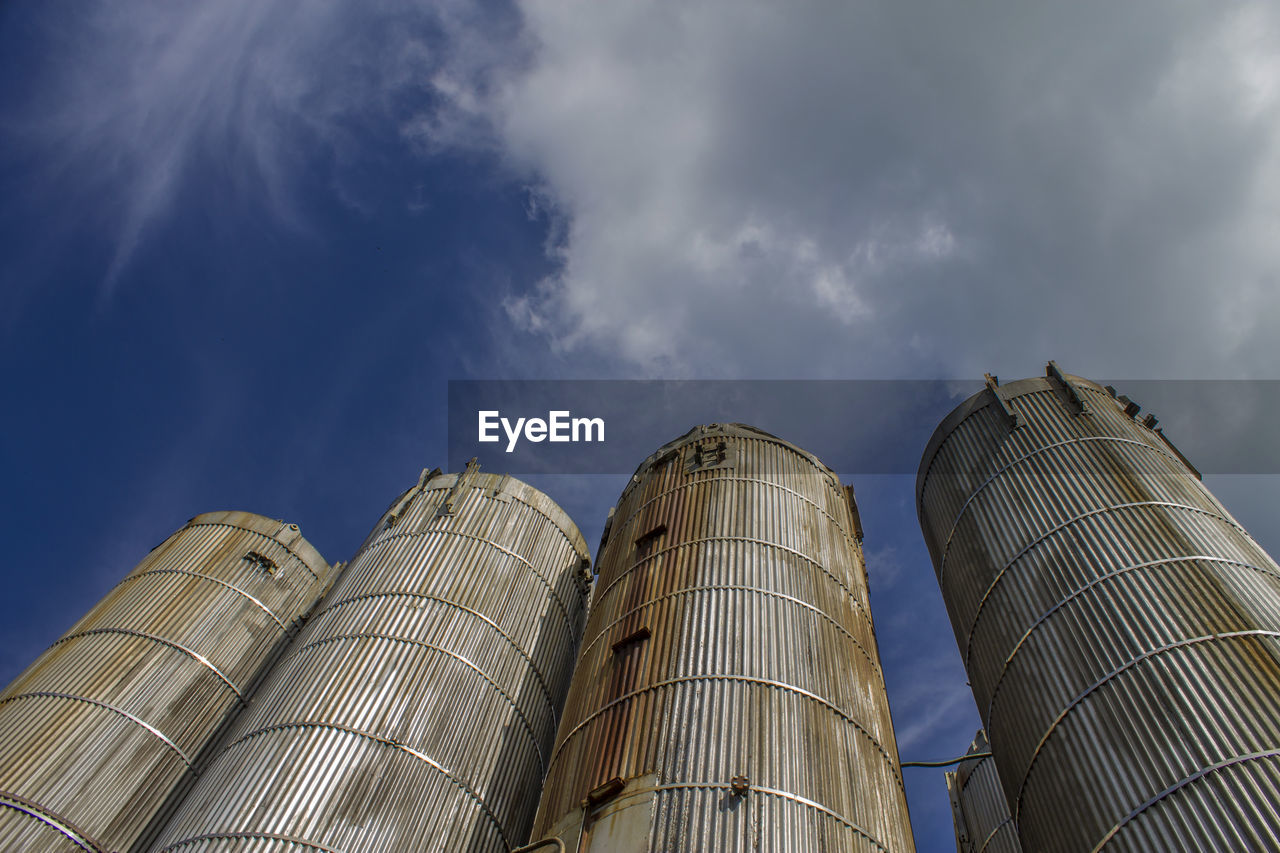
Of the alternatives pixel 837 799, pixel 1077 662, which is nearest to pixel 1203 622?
pixel 1077 662

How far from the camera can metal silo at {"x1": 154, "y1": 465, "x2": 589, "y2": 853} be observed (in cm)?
1659

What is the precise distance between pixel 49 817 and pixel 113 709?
11.3 ft

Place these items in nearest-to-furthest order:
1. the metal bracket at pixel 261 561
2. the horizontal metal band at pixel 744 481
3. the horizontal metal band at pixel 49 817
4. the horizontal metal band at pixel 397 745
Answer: the horizontal metal band at pixel 397 745
the horizontal metal band at pixel 49 817
the horizontal metal band at pixel 744 481
the metal bracket at pixel 261 561

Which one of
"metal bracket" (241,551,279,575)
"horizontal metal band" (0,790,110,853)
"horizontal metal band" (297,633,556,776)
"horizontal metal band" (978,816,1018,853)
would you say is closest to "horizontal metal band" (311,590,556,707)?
"horizontal metal band" (297,633,556,776)

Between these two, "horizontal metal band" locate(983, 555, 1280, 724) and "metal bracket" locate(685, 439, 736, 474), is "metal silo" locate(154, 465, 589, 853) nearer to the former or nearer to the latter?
"metal bracket" locate(685, 439, 736, 474)

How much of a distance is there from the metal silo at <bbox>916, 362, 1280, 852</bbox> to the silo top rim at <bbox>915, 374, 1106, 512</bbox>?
11 centimetres

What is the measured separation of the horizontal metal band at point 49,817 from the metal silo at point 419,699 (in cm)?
457

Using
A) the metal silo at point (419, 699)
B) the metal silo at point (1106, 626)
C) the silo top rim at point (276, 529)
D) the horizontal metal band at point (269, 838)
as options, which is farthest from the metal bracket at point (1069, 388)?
the silo top rim at point (276, 529)

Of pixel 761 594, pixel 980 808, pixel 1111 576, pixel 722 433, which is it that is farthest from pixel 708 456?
pixel 980 808

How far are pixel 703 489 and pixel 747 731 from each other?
30.4 ft

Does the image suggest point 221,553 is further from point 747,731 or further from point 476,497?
point 747,731

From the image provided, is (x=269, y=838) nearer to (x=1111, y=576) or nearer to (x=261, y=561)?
(x=261, y=561)

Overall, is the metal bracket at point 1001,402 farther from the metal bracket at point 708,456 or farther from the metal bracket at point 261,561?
the metal bracket at point 261,561

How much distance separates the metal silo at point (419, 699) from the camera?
16.6 meters
